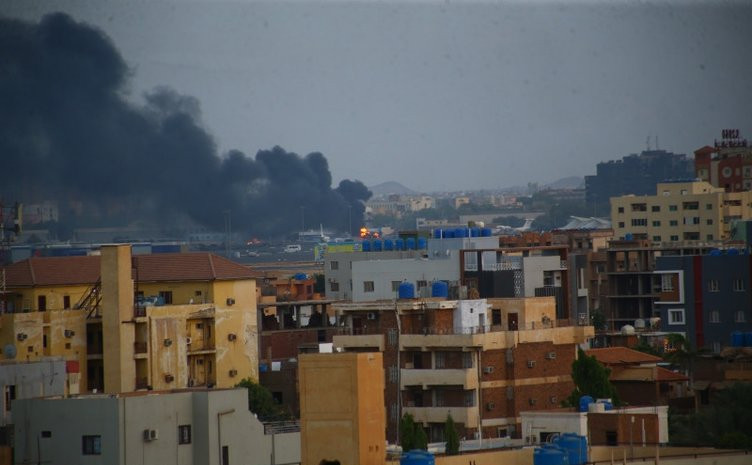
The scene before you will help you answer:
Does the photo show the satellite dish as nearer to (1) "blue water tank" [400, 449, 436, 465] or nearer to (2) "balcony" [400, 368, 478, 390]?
(2) "balcony" [400, 368, 478, 390]

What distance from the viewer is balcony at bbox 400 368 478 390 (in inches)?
827

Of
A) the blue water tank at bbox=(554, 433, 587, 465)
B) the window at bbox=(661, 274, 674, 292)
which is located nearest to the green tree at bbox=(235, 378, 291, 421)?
the blue water tank at bbox=(554, 433, 587, 465)

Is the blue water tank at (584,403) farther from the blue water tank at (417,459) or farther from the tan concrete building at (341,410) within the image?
the tan concrete building at (341,410)

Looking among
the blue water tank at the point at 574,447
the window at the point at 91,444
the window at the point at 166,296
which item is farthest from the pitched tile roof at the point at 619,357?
the blue water tank at the point at 574,447

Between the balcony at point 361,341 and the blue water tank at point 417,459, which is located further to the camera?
the balcony at point 361,341

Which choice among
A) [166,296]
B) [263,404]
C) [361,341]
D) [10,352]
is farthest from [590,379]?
[166,296]

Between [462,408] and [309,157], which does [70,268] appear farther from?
[309,157]

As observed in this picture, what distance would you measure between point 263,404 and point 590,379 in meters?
3.72

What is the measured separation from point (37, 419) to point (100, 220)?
64724 millimetres

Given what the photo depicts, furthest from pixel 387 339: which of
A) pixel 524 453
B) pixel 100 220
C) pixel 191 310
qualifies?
pixel 100 220

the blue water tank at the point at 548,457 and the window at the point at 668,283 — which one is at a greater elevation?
the window at the point at 668,283

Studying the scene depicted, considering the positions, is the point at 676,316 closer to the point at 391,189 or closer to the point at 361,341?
the point at 361,341

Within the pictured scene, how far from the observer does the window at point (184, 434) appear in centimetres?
1534

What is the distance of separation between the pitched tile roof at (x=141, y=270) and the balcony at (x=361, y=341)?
4062 millimetres
